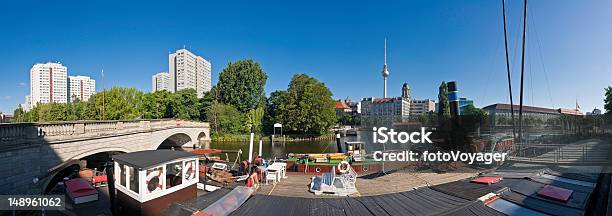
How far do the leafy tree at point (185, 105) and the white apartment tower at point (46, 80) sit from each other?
56.0 metres

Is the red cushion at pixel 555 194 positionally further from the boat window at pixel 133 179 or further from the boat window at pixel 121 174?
the boat window at pixel 121 174

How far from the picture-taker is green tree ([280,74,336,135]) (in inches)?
1697

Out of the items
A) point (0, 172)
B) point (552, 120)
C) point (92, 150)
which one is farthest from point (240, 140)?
point (552, 120)

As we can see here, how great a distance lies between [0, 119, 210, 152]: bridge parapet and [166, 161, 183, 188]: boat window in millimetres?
7119

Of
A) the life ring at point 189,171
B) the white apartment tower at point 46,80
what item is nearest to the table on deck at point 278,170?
the life ring at point 189,171

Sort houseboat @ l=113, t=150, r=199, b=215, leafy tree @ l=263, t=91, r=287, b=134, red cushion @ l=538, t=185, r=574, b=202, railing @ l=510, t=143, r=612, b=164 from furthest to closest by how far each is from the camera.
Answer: leafy tree @ l=263, t=91, r=287, b=134 → railing @ l=510, t=143, r=612, b=164 → houseboat @ l=113, t=150, r=199, b=215 → red cushion @ l=538, t=185, r=574, b=202

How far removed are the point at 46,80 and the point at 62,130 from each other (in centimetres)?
9814

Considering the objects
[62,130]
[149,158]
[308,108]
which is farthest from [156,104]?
[149,158]

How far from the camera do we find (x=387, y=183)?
30.2 feet

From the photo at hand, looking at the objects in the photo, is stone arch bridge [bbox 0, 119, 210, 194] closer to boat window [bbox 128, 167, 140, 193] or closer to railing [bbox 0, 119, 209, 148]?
railing [bbox 0, 119, 209, 148]

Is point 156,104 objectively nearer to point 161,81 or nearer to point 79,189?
point 79,189

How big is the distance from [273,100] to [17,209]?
4869cm

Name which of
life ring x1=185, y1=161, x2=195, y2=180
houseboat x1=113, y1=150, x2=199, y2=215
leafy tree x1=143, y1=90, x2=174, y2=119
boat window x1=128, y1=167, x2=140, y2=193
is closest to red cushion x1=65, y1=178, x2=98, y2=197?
houseboat x1=113, y1=150, x2=199, y2=215

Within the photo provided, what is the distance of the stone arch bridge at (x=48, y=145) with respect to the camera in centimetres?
812
